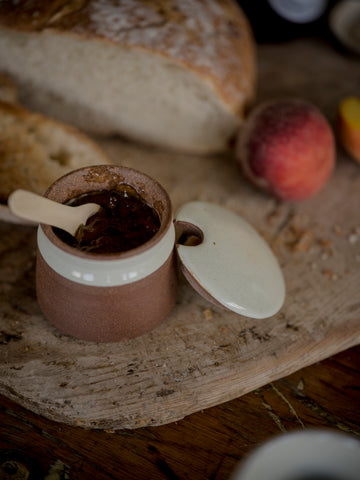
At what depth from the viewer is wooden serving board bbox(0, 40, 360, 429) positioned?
974 millimetres

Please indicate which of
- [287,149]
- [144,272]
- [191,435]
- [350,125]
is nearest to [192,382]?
[191,435]

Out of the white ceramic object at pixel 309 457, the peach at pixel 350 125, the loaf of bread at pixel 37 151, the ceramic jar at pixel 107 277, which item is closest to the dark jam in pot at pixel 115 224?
the ceramic jar at pixel 107 277

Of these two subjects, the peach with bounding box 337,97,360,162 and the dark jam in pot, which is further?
the peach with bounding box 337,97,360,162

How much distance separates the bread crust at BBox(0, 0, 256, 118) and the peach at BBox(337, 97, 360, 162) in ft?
1.10

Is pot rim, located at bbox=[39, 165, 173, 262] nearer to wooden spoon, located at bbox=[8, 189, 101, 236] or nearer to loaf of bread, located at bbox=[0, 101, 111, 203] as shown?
wooden spoon, located at bbox=[8, 189, 101, 236]

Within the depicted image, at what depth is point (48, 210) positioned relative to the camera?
0.92 metres

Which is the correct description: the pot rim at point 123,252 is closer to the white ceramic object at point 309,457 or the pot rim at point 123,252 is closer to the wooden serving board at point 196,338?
the wooden serving board at point 196,338

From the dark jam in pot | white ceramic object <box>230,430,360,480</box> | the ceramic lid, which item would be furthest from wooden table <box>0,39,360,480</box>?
white ceramic object <box>230,430,360,480</box>

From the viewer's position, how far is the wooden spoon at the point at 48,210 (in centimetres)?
87

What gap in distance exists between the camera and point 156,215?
1.03m

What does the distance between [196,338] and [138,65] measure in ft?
2.92

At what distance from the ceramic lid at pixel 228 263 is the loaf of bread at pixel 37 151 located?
16.5 inches

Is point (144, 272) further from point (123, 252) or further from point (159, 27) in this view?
point (159, 27)

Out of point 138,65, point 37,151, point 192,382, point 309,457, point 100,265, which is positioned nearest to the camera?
point 309,457
